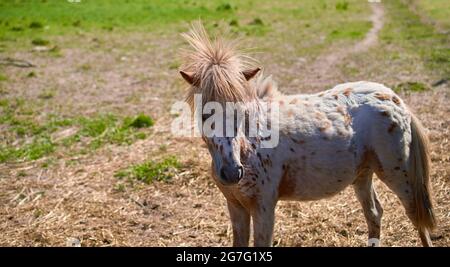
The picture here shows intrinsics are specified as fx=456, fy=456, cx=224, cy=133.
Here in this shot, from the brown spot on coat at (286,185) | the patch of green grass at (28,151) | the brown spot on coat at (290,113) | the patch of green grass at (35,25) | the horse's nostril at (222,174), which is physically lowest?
the patch of green grass at (28,151)

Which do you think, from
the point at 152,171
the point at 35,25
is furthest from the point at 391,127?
the point at 35,25

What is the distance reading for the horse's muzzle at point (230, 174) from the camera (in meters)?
3.81

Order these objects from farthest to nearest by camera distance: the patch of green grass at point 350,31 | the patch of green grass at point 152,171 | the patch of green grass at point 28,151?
the patch of green grass at point 350,31 < the patch of green grass at point 28,151 < the patch of green grass at point 152,171

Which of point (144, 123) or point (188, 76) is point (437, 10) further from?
point (188, 76)

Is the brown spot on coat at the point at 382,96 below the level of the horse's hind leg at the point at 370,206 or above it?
above

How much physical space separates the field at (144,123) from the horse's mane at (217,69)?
35 centimetres

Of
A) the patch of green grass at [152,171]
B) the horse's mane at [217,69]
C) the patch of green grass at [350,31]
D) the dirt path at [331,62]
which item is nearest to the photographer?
the horse's mane at [217,69]

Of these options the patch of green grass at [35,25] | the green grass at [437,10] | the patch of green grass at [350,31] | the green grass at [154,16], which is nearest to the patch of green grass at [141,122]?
the green grass at [154,16]

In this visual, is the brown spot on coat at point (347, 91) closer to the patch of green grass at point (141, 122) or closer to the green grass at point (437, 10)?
the patch of green grass at point (141, 122)

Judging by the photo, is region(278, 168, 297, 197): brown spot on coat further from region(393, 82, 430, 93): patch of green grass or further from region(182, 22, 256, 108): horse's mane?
region(393, 82, 430, 93): patch of green grass

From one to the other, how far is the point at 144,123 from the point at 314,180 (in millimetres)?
6245

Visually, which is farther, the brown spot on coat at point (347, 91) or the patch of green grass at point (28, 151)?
the patch of green grass at point (28, 151)
